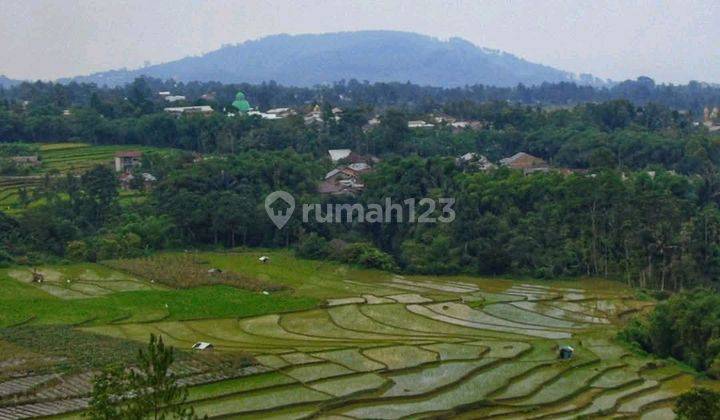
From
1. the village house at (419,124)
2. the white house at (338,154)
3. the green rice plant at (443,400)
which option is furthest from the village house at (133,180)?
the green rice plant at (443,400)

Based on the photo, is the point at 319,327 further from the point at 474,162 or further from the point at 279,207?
the point at 474,162

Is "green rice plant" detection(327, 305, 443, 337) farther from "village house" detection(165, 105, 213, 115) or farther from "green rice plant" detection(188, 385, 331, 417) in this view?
"village house" detection(165, 105, 213, 115)

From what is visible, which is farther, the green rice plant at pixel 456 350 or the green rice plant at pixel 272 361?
the green rice plant at pixel 456 350

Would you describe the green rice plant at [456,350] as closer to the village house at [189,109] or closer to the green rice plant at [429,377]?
the green rice plant at [429,377]

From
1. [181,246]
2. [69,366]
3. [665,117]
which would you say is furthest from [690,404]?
[665,117]

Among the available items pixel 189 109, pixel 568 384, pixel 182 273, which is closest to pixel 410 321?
pixel 568 384

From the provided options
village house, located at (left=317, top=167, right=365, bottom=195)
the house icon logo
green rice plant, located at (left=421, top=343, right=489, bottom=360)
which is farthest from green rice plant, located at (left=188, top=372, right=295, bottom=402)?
village house, located at (left=317, top=167, right=365, bottom=195)

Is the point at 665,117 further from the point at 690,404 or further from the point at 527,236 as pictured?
the point at 690,404
